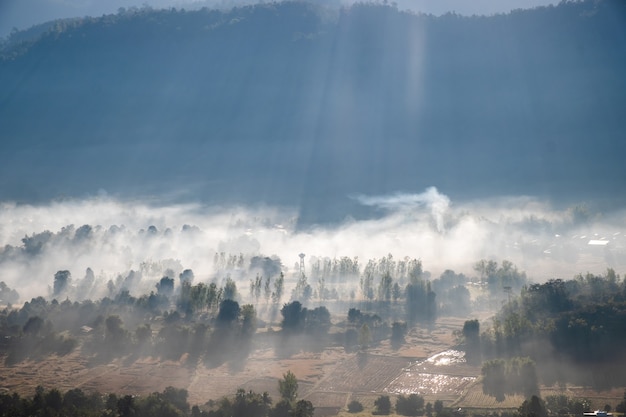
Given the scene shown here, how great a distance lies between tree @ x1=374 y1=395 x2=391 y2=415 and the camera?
126 meters

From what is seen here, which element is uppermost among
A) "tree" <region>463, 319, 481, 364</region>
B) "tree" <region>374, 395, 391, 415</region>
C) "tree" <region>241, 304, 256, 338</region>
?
"tree" <region>241, 304, 256, 338</region>

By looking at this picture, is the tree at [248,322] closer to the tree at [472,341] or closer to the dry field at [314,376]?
the dry field at [314,376]

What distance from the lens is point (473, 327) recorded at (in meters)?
172

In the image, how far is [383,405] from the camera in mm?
127125

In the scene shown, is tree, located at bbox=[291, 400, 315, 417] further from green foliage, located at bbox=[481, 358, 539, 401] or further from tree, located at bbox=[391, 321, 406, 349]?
tree, located at bbox=[391, 321, 406, 349]

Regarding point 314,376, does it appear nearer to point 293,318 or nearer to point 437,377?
point 437,377

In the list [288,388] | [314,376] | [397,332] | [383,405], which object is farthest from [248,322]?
[383,405]

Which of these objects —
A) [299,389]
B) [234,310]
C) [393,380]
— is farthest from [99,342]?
[393,380]

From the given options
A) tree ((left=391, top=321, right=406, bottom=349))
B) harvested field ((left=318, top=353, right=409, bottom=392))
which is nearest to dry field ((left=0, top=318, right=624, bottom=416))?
harvested field ((left=318, top=353, right=409, bottom=392))

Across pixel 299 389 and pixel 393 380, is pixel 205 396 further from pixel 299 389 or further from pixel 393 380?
pixel 393 380

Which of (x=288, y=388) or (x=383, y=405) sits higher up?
(x=288, y=388)

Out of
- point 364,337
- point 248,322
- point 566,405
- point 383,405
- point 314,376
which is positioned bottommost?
point 383,405

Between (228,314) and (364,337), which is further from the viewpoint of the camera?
(228,314)

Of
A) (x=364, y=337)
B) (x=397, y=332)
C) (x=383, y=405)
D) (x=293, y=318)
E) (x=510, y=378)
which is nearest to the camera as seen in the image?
(x=383, y=405)
